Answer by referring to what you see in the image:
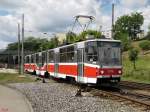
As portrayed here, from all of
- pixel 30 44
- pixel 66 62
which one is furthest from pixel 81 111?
pixel 30 44

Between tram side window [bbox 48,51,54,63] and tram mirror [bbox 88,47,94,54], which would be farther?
tram side window [bbox 48,51,54,63]

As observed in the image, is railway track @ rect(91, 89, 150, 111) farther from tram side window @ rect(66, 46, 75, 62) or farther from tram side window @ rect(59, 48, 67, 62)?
tram side window @ rect(59, 48, 67, 62)

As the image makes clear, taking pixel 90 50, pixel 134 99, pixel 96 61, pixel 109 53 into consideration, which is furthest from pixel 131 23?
pixel 134 99

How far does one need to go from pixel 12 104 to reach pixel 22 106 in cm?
93

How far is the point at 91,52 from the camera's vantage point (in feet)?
79.9

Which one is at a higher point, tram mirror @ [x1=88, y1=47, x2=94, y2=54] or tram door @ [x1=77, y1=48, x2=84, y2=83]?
tram mirror @ [x1=88, y1=47, x2=94, y2=54]

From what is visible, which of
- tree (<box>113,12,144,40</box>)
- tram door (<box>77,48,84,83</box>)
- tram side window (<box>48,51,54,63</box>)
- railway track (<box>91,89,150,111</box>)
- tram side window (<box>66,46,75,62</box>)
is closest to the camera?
railway track (<box>91,89,150,111</box>)

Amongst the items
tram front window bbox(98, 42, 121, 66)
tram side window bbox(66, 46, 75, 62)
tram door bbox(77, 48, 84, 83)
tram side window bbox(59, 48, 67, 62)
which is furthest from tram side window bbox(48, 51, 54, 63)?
tram front window bbox(98, 42, 121, 66)

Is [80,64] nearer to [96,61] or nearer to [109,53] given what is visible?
[96,61]

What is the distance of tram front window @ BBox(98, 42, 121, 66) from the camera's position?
2400 centimetres

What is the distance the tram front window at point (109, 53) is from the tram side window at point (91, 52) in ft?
0.95

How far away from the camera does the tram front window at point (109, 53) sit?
24000 mm

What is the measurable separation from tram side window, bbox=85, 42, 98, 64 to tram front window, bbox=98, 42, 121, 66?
11.4 inches

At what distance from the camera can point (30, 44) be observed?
185 meters
